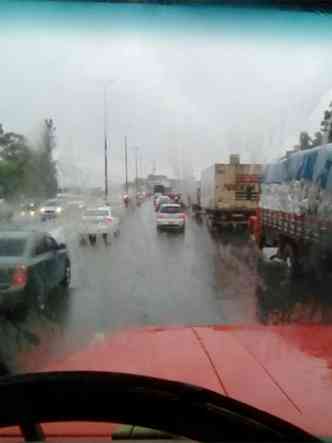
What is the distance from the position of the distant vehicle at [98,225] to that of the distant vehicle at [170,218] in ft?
1.16

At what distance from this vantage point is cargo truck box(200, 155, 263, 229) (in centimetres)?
375

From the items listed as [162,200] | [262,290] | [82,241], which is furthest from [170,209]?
[262,290]

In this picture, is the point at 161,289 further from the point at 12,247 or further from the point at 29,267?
the point at 12,247

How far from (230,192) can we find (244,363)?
1.78 meters

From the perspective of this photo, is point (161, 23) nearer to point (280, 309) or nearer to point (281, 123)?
point (281, 123)

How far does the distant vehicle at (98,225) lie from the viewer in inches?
155

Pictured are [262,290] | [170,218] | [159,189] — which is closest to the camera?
[159,189]

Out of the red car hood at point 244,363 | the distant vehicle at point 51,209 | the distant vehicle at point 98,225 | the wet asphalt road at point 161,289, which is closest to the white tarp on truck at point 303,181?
the wet asphalt road at point 161,289

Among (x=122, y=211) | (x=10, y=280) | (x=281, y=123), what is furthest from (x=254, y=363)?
(x=122, y=211)

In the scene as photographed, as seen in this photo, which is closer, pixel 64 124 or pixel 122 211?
pixel 64 124

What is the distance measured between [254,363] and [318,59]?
154cm

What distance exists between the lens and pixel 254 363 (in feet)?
8.34

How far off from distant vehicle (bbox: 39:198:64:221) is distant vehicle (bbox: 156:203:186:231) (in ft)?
2.99

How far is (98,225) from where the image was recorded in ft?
13.5
